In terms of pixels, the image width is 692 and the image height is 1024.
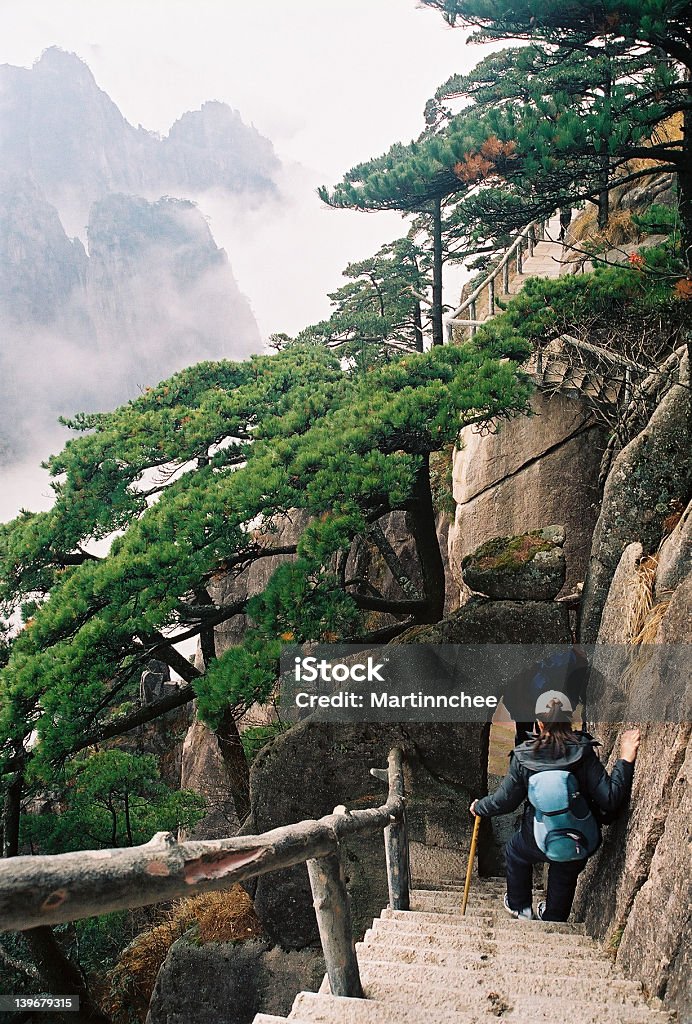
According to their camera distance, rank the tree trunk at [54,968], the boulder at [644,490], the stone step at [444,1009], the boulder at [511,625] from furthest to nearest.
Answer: the tree trunk at [54,968], the boulder at [511,625], the boulder at [644,490], the stone step at [444,1009]

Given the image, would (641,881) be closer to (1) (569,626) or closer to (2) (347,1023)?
(2) (347,1023)

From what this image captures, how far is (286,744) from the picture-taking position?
4.77 meters

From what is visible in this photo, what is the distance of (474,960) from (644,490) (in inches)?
128

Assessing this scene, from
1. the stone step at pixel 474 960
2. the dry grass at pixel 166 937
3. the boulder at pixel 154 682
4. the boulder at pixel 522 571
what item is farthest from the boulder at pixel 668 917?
the boulder at pixel 154 682

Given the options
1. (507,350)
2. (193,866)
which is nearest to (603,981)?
(193,866)

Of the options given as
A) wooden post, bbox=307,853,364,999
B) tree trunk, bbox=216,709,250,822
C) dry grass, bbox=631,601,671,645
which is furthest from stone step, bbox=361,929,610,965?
tree trunk, bbox=216,709,250,822

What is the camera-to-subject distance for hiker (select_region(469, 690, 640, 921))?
274cm

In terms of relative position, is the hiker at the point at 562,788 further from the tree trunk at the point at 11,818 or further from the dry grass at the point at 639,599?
the tree trunk at the point at 11,818

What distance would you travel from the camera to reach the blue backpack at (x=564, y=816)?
8.96ft

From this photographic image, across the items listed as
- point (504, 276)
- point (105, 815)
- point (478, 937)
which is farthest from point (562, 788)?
point (504, 276)

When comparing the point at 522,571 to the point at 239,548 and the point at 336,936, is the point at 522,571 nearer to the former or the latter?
the point at 239,548

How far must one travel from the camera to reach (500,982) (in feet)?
6.67

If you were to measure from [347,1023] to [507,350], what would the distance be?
189 inches

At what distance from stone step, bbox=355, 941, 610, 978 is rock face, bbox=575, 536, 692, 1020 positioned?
0.13 metres
